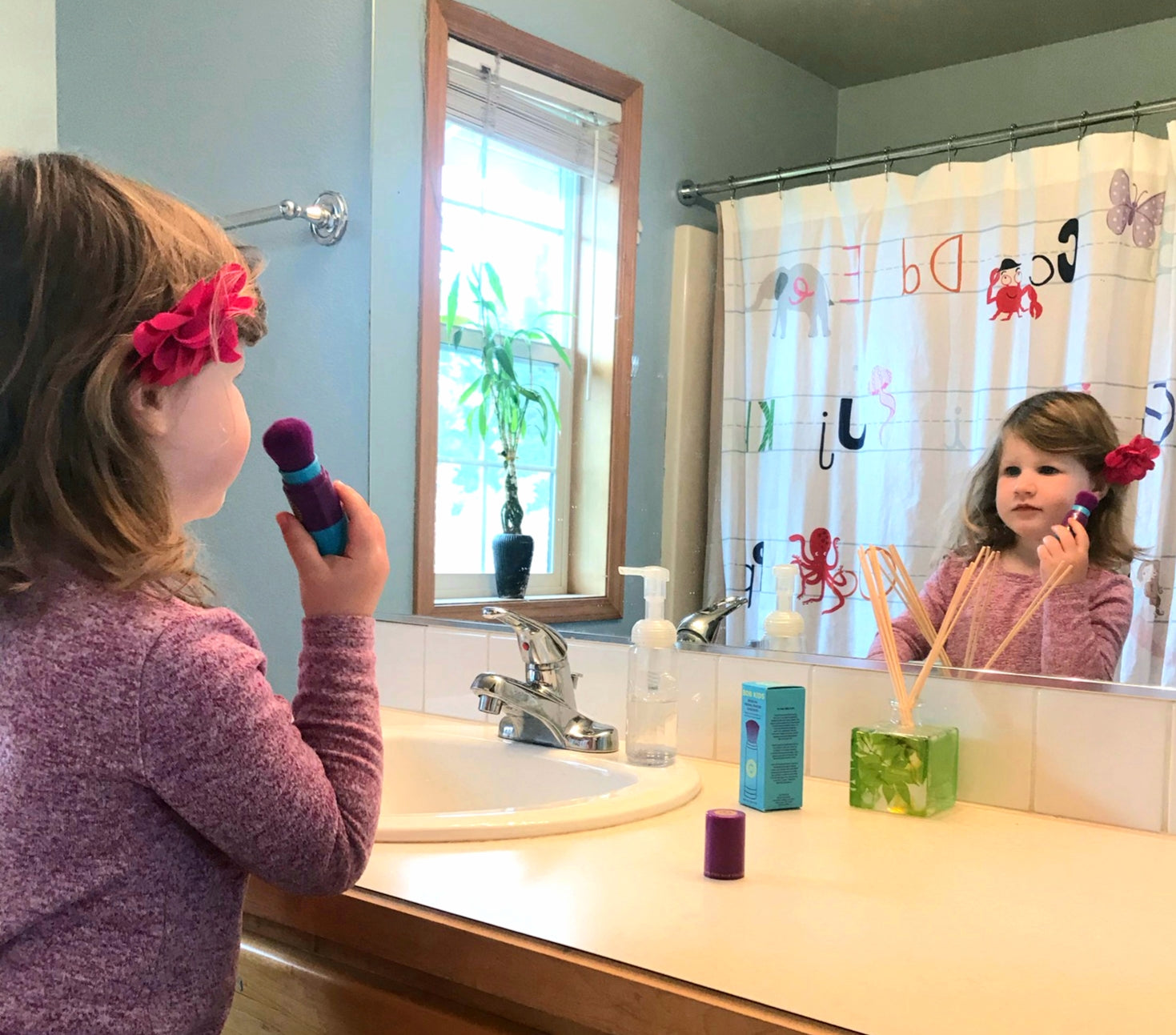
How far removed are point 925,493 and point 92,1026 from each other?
2.91ft

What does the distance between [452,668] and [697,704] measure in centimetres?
39

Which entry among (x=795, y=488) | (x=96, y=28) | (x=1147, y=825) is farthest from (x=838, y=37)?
(x=96, y=28)

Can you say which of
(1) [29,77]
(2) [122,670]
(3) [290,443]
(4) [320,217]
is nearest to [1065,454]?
(3) [290,443]

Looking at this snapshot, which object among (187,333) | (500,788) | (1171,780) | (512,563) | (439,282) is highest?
(439,282)

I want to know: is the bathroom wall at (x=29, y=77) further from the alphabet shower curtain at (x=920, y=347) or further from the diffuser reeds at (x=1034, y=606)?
the diffuser reeds at (x=1034, y=606)

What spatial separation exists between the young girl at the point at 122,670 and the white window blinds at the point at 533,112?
0.83m

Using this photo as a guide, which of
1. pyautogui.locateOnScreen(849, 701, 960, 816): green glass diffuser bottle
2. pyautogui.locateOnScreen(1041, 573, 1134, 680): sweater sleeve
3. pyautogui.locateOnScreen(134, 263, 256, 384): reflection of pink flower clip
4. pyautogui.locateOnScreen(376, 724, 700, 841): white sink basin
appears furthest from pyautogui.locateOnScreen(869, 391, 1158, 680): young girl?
pyautogui.locateOnScreen(134, 263, 256, 384): reflection of pink flower clip

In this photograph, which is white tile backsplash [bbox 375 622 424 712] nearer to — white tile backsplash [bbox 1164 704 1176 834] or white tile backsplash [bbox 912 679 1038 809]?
white tile backsplash [bbox 912 679 1038 809]

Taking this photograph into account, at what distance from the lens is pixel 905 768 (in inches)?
40.3

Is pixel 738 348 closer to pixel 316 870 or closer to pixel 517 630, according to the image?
pixel 517 630

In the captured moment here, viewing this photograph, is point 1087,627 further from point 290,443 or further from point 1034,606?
point 290,443

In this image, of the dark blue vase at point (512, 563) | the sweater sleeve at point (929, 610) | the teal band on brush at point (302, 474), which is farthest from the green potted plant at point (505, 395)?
the teal band on brush at point (302, 474)

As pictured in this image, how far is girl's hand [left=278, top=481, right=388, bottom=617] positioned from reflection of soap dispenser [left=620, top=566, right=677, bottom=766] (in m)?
0.46

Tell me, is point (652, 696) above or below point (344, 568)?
below
